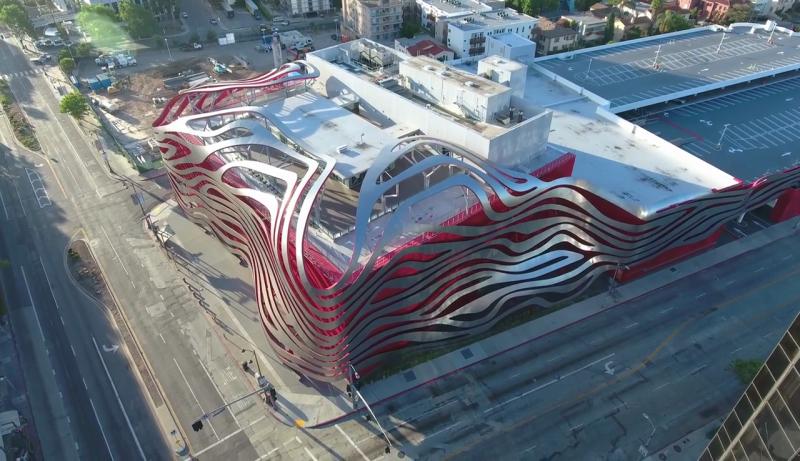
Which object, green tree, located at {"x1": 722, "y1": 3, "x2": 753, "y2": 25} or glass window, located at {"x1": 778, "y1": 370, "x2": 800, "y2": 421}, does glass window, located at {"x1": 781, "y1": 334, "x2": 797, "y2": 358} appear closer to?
glass window, located at {"x1": 778, "y1": 370, "x2": 800, "y2": 421}

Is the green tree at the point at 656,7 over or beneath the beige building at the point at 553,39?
over

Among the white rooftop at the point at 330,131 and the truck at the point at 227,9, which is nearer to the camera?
the white rooftop at the point at 330,131

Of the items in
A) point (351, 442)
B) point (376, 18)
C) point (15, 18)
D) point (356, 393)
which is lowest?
point (351, 442)

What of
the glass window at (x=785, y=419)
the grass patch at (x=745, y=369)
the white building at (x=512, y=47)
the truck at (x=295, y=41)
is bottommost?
the grass patch at (x=745, y=369)

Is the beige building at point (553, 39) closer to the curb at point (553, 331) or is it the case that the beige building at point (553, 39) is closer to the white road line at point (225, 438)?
the curb at point (553, 331)

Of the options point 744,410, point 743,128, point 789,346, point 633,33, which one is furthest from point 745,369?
point 633,33

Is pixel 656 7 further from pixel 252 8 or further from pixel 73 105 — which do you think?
pixel 73 105

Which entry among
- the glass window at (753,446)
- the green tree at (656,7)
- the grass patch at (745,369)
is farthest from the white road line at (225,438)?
the green tree at (656,7)
